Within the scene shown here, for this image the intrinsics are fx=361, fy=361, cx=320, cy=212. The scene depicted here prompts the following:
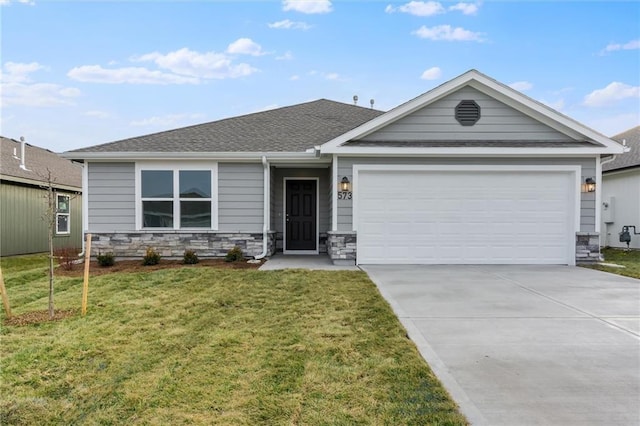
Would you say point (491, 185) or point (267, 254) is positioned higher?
point (491, 185)

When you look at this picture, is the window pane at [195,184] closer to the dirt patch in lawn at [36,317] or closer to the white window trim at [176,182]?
the white window trim at [176,182]

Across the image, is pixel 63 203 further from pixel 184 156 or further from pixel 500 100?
pixel 500 100

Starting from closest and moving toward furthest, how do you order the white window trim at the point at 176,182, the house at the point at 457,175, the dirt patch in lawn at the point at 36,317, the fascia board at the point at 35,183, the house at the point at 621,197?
the dirt patch in lawn at the point at 36,317
the house at the point at 457,175
the white window trim at the point at 176,182
the fascia board at the point at 35,183
the house at the point at 621,197

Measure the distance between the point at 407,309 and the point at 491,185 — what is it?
17.1 ft

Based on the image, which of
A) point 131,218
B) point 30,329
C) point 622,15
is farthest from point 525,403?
point 622,15

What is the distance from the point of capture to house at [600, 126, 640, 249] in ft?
41.2

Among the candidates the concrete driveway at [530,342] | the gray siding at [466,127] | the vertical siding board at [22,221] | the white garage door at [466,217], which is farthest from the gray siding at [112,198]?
the concrete driveway at [530,342]

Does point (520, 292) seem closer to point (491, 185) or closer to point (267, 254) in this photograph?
point (491, 185)

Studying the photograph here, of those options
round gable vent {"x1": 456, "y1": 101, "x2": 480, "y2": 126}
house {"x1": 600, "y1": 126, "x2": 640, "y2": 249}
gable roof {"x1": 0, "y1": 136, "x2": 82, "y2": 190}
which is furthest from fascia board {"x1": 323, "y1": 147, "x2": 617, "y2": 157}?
gable roof {"x1": 0, "y1": 136, "x2": 82, "y2": 190}

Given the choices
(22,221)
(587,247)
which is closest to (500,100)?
(587,247)

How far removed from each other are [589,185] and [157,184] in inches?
413

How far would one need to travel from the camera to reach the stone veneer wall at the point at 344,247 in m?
8.43

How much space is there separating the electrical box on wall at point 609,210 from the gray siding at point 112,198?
16.3 m

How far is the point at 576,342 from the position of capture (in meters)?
3.66
